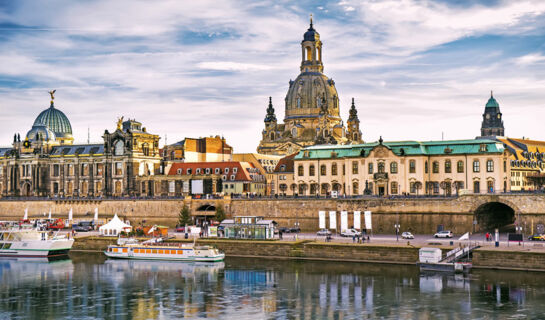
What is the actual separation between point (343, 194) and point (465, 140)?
18784mm

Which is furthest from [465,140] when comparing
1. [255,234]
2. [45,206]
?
[45,206]

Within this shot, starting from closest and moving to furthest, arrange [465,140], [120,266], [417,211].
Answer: [120,266], [417,211], [465,140]

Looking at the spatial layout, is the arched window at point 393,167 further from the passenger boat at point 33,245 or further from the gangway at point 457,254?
the passenger boat at point 33,245

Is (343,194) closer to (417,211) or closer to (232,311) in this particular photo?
(417,211)

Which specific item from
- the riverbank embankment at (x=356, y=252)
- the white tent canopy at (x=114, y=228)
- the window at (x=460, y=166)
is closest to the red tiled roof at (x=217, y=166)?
the white tent canopy at (x=114, y=228)

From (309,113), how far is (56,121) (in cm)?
6058

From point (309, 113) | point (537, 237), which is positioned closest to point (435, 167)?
point (537, 237)

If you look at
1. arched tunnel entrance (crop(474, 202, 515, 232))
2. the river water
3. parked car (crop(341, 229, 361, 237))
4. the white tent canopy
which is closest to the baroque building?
the white tent canopy

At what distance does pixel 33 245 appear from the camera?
86188 millimetres

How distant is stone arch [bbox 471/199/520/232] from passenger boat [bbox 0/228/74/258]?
51.2m

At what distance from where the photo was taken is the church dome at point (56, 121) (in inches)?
6422

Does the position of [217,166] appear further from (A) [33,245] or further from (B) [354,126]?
(B) [354,126]

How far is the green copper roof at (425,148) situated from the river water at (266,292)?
96.4 ft

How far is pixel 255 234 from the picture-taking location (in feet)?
273
